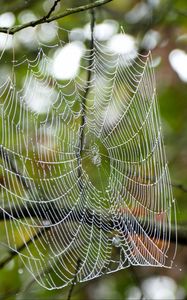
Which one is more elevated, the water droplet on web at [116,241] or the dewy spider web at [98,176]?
the dewy spider web at [98,176]

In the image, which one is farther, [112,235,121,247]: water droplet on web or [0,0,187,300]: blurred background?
[0,0,187,300]: blurred background

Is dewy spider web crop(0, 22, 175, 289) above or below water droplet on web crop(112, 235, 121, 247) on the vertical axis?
above

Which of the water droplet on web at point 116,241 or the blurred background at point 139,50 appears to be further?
the blurred background at point 139,50

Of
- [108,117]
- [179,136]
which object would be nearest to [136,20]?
[179,136]

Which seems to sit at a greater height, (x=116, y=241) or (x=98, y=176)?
(x=98, y=176)

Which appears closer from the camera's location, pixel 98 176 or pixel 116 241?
pixel 116 241

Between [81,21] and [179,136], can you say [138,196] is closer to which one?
[179,136]

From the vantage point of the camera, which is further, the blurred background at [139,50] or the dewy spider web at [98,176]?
the blurred background at [139,50]

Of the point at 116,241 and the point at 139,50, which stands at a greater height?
the point at 139,50
